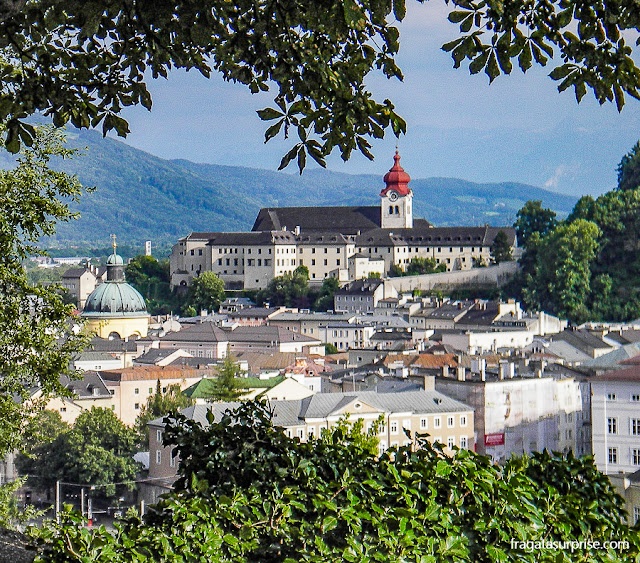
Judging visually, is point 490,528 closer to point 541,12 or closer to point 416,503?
point 416,503

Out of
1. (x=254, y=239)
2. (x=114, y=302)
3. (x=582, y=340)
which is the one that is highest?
(x=254, y=239)

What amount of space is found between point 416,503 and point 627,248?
261 ft

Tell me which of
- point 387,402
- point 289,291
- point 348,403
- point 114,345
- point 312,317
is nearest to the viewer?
point 348,403

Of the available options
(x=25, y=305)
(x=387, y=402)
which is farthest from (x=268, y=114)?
(x=387, y=402)

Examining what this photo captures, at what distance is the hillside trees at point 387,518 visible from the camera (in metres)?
4.54

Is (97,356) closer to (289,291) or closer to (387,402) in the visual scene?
(289,291)

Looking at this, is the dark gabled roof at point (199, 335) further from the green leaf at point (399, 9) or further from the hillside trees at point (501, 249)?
the green leaf at point (399, 9)

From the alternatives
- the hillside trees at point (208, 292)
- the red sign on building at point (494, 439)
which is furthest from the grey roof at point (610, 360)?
the hillside trees at point (208, 292)

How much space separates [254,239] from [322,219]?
11.7 metres

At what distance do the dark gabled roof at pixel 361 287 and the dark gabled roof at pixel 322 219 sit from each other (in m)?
15.3

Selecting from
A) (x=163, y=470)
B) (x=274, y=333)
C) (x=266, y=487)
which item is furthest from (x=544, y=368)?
(x=266, y=487)

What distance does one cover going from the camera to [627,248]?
267 ft

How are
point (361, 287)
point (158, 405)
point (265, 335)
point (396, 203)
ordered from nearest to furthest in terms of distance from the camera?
point (158, 405)
point (265, 335)
point (361, 287)
point (396, 203)

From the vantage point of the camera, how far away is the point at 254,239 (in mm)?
93438
